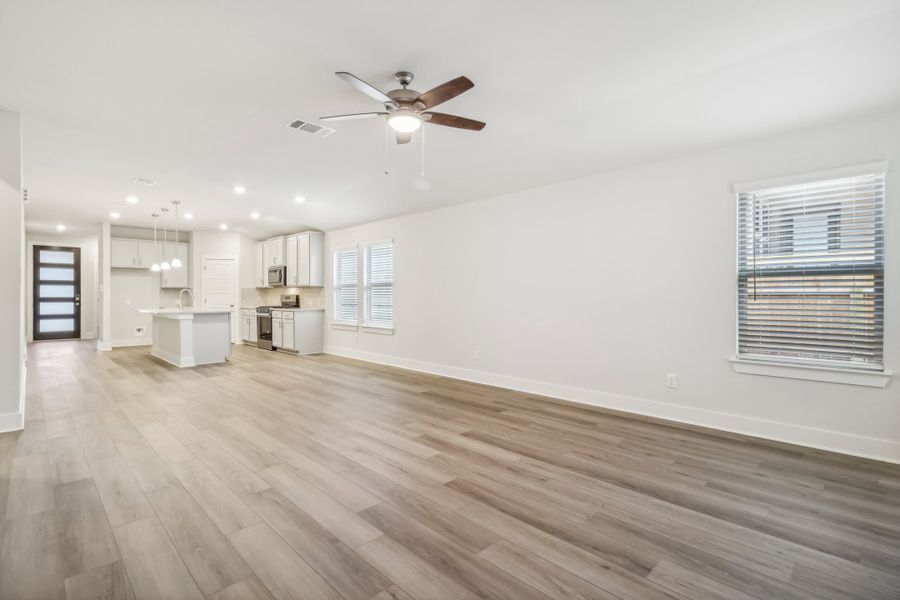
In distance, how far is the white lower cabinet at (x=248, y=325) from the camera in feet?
32.0

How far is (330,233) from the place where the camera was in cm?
856

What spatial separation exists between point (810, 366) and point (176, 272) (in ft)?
38.0

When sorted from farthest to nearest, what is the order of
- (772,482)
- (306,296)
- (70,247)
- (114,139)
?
(70,247)
(306,296)
(114,139)
(772,482)

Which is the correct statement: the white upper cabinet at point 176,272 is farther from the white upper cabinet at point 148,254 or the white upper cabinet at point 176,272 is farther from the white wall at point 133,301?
the white wall at point 133,301

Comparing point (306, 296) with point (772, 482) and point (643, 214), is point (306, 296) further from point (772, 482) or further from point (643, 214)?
point (772, 482)

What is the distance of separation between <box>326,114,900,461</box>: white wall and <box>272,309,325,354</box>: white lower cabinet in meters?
3.28

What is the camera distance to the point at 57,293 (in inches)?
424

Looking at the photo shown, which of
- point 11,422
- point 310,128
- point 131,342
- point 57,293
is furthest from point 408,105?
point 57,293

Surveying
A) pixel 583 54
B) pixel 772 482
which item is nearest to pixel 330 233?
pixel 583 54

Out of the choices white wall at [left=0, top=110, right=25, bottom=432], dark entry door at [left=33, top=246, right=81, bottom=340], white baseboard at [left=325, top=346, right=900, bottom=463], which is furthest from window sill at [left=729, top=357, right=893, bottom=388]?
dark entry door at [left=33, top=246, right=81, bottom=340]

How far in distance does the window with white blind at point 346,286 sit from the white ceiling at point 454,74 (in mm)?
3369

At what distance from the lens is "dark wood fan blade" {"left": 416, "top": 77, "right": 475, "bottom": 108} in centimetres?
245

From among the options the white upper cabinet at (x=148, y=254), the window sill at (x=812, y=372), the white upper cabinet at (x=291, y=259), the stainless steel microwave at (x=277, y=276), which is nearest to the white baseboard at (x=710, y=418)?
the window sill at (x=812, y=372)

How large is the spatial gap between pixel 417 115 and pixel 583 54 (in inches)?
44.8
